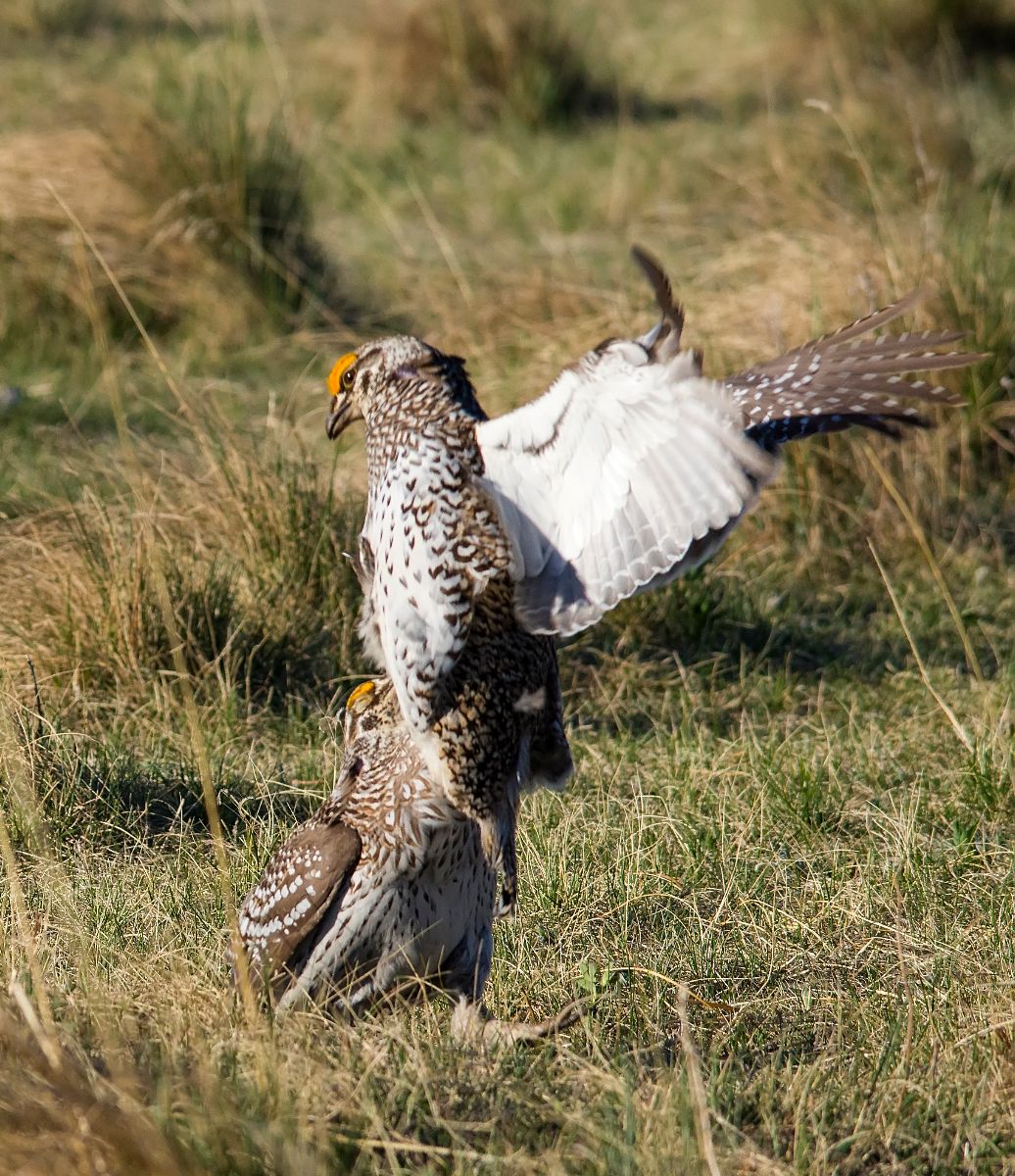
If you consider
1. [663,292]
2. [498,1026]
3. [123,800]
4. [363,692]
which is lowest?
[123,800]

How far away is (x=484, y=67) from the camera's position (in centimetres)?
1061

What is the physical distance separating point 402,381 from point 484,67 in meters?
7.86

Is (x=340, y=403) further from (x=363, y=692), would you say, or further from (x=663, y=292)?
(x=663, y=292)

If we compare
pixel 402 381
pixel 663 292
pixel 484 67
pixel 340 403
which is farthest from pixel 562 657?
pixel 484 67

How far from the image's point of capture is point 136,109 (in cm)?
740

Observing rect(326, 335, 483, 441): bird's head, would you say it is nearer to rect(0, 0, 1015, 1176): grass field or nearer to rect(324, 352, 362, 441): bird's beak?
rect(324, 352, 362, 441): bird's beak

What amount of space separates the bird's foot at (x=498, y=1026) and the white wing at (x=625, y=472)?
0.76m

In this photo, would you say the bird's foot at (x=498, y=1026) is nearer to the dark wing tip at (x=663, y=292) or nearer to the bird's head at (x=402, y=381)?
the bird's head at (x=402, y=381)

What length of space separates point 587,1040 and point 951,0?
32.4ft

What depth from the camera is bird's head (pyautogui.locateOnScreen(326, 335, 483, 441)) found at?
10.5 feet

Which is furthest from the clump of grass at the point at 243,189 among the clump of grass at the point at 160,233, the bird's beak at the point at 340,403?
the bird's beak at the point at 340,403

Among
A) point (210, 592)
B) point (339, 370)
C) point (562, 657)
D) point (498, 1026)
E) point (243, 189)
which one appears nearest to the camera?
point (498, 1026)

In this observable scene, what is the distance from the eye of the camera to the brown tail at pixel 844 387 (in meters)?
2.88

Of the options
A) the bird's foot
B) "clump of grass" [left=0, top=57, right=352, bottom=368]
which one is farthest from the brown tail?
"clump of grass" [left=0, top=57, right=352, bottom=368]
